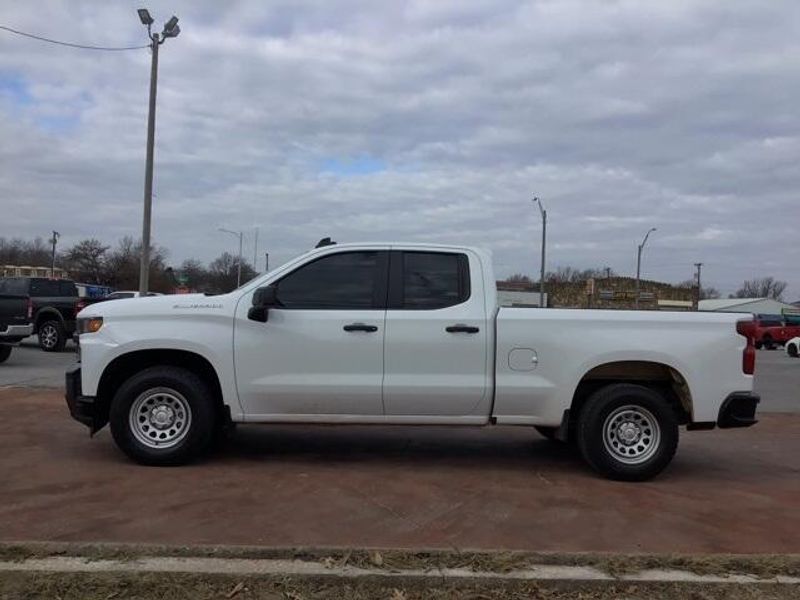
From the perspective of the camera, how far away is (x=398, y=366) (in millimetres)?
6625

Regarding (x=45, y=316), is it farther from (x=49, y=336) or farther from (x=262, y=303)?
(x=262, y=303)

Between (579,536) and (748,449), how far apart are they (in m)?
4.38

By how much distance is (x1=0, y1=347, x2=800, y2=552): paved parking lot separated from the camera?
16.5ft

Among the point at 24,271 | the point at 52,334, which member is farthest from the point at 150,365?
the point at 24,271

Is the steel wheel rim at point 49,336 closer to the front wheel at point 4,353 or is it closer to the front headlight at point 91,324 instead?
the front wheel at point 4,353

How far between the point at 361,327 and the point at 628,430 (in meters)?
2.47

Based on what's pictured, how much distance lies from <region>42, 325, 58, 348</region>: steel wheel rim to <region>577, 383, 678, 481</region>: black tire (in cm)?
1701

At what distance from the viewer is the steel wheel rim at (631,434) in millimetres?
6699

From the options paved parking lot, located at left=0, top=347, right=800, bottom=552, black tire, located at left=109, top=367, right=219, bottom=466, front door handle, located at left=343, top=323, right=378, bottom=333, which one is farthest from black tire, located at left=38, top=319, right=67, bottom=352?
front door handle, located at left=343, top=323, right=378, bottom=333

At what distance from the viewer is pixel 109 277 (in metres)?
87.7

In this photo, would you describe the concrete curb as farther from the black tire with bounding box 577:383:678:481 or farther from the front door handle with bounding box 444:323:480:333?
the front door handle with bounding box 444:323:480:333

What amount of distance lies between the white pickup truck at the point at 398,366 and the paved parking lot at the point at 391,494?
1.40 feet

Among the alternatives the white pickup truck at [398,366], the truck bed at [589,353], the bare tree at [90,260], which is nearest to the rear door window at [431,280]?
the white pickup truck at [398,366]

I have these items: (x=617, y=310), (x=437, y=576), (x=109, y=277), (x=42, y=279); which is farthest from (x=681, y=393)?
(x=109, y=277)
